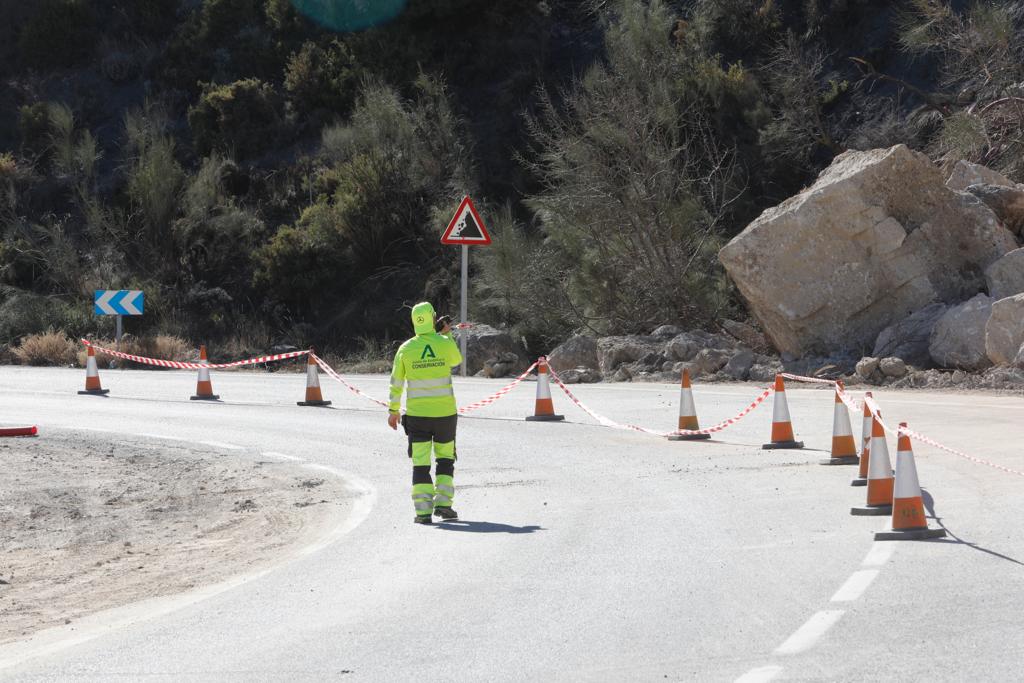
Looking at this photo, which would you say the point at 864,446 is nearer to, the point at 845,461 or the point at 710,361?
the point at 845,461

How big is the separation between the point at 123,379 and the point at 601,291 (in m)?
9.31

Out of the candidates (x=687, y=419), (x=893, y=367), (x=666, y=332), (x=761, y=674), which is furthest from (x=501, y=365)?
(x=761, y=674)

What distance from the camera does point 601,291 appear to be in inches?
1049

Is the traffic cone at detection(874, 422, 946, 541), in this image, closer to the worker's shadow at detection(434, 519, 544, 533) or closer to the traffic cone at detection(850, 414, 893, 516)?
the traffic cone at detection(850, 414, 893, 516)

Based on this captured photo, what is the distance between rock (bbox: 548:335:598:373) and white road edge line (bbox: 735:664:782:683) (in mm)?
17503

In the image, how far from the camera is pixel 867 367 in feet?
63.8

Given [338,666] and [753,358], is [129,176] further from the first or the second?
[338,666]

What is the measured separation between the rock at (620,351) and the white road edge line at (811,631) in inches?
619

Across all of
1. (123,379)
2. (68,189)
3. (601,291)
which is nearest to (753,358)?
(601,291)

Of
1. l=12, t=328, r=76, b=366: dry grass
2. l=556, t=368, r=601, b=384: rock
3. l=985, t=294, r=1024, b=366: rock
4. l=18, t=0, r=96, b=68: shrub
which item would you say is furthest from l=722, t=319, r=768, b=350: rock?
l=18, t=0, r=96, b=68: shrub

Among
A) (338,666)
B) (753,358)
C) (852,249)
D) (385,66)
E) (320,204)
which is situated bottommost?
(338,666)

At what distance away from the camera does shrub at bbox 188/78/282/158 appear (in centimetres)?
4278

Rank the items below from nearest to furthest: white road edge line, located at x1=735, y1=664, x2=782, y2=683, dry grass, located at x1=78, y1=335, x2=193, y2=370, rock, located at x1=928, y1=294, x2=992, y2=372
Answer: white road edge line, located at x1=735, y1=664, x2=782, y2=683
rock, located at x1=928, y1=294, x2=992, y2=372
dry grass, located at x1=78, y1=335, x2=193, y2=370

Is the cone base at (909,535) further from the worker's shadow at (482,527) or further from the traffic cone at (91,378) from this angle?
the traffic cone at (91,378)
